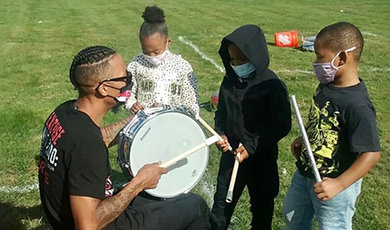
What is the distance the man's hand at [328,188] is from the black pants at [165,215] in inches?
37.6

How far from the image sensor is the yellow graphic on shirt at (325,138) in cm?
291

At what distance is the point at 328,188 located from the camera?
2758 millimetres

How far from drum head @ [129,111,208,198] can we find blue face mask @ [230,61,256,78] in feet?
1.70

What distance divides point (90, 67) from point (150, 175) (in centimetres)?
76

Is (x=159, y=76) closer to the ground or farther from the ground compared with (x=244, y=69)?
closer to the ground

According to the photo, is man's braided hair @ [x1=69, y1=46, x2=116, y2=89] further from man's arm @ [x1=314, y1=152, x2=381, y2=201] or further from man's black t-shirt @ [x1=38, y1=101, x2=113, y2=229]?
man's arm @ [x1=314, y1=152, x2=381, y2=201]

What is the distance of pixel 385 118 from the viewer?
22.6 ft

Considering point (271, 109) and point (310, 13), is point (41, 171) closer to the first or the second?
point (271, 109)

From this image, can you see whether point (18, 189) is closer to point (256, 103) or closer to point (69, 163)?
point (69, 163)

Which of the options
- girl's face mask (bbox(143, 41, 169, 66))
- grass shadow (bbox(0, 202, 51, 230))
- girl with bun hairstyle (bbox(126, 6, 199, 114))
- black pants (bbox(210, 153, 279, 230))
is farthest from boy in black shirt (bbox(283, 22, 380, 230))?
grass shadow (bbox(0, 202, 51, 230))

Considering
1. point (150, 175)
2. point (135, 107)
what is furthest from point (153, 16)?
point (150, 175)

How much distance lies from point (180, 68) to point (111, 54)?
1.44 metres

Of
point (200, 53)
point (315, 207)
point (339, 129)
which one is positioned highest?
point (339, 129)

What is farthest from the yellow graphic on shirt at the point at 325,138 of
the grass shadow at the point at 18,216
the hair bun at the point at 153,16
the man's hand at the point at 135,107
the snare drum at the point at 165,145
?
the grass shadow at the point at 18,216
